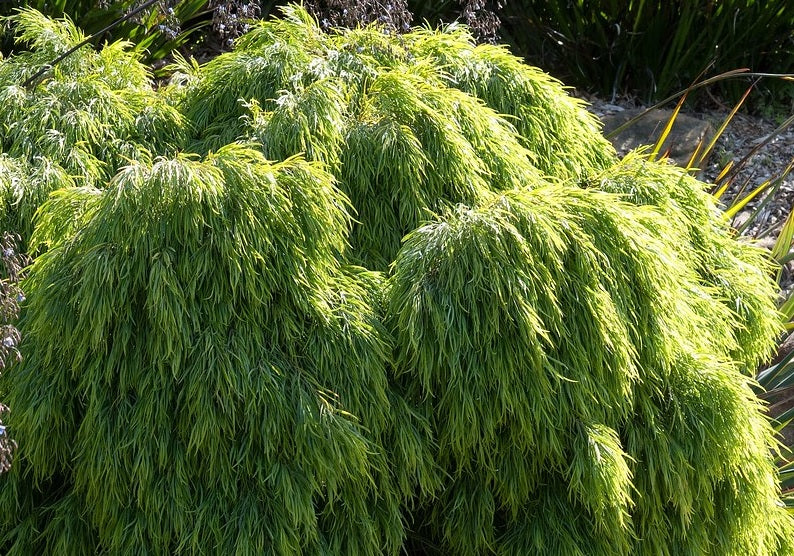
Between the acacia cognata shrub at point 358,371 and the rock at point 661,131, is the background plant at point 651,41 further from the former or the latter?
the acacia cognata shrub at point 358,371

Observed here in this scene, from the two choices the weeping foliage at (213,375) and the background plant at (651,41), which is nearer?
the weeping foliage at (213,375)

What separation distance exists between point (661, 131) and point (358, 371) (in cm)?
368

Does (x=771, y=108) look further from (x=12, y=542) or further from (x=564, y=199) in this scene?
(x=12, y=542)

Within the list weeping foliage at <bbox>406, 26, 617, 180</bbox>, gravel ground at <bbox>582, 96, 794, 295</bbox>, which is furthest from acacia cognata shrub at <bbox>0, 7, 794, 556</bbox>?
gravel ground at <bbox>582, 96, 794, 295</bbox>

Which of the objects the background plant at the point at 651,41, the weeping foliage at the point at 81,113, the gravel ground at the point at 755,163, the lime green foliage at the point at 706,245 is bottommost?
the gravel ground at the point at 755,163

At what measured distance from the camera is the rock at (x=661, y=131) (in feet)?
18.1

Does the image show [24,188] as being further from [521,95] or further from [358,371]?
[521,95]

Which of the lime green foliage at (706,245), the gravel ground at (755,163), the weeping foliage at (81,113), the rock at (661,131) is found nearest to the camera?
the weeping foliage at (81,113)

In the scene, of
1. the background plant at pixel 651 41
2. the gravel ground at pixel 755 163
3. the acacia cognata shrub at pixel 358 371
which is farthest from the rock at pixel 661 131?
the acacia cognata shrub at pixel 358 371

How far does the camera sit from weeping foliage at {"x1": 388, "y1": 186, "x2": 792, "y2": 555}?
255cm

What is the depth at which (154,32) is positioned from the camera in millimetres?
5027

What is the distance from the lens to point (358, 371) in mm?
2566

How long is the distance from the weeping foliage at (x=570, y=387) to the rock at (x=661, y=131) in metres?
2.80

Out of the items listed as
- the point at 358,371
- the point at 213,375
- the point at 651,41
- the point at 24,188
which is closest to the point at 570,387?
the point at 358,371
